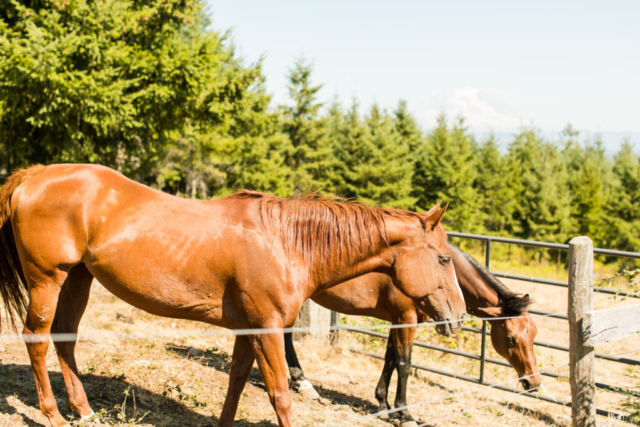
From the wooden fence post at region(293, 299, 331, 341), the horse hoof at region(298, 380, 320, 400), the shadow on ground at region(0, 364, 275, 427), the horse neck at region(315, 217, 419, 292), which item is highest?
the horse neck at region(315, 217, 419, 292)

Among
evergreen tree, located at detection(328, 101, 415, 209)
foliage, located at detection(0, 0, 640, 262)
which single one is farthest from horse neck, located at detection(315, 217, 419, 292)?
evergreen tree, located at detection(328, 101, 415, 209)

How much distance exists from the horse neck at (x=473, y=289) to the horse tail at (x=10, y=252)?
136 inches

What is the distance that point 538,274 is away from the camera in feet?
56.3

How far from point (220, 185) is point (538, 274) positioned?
1499cm

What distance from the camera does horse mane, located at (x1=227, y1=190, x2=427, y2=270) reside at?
116 inches

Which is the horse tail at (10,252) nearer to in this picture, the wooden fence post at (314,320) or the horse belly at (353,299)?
the horse belly at (353,299)

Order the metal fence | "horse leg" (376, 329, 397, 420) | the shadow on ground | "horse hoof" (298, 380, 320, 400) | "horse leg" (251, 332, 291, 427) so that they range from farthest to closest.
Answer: "horse hoof" (298, 380, 320, 400), "horse leg" (376, 329, 397, 420), the metal fence, the shadow on ground, "horse leg" (251, 332, 291, 427)

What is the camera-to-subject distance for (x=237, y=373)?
3088mm

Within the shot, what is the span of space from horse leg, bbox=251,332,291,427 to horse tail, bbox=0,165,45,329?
180 centimetres

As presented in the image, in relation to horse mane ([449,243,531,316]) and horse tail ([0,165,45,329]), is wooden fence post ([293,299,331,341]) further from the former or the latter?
horse tail ([0,165,45,329])

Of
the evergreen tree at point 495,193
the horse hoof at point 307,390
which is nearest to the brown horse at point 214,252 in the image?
the horse hoof at point 307,390

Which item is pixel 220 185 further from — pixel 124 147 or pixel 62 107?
pixel 62 107

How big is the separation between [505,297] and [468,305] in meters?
0.33

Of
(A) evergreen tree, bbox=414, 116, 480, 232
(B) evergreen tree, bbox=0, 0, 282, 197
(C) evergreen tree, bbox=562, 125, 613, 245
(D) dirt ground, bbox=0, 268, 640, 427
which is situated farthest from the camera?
(C) evergreen tree, bbox=562, 125, 613, 245
